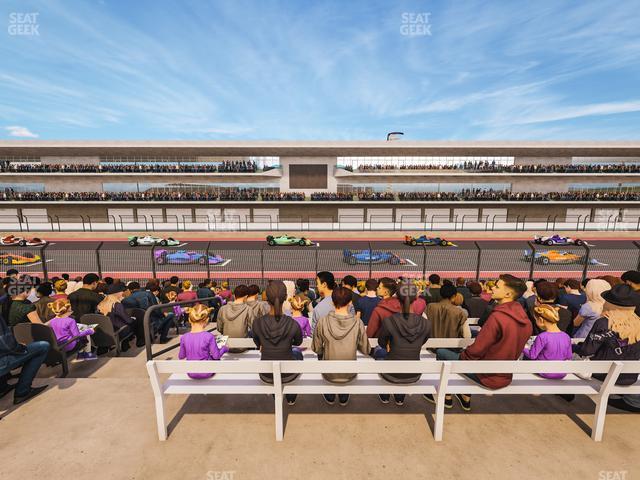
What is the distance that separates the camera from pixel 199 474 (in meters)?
3.00

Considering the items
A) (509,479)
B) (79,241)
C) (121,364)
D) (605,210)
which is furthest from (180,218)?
(605,210)

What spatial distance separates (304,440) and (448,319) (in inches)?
101

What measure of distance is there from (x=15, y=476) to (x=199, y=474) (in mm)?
1738

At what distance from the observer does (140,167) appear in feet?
114

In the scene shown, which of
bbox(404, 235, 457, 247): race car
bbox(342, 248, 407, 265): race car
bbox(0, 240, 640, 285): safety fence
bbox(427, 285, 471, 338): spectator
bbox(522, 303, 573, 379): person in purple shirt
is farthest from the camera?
bbox(404, 235, 457, 247): race car

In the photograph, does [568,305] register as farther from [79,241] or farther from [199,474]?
[79,241]

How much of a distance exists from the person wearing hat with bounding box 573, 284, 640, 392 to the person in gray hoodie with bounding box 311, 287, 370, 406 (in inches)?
114

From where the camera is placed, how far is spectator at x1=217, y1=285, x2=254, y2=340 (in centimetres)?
457

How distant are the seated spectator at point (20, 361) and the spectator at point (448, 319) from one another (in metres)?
5.61

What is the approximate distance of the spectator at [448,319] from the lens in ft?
14.6

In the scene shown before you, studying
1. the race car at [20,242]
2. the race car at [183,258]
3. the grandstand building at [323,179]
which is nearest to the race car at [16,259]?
the race car at [20,242]

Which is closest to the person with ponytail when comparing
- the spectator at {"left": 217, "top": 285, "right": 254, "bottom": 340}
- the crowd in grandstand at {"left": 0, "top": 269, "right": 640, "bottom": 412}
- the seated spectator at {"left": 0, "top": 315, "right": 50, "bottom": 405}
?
the crowd in grandstand at {"left": 0, "top": 269, "right": 640, "bottom": 412}

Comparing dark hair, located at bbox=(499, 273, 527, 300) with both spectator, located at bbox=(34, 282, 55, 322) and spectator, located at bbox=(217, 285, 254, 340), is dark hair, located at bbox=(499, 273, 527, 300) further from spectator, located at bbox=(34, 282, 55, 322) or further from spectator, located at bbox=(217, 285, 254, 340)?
spectator, located at bbox=(34, 282, 55, 322)

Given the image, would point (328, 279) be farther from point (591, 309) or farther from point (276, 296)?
point (591, 309)
